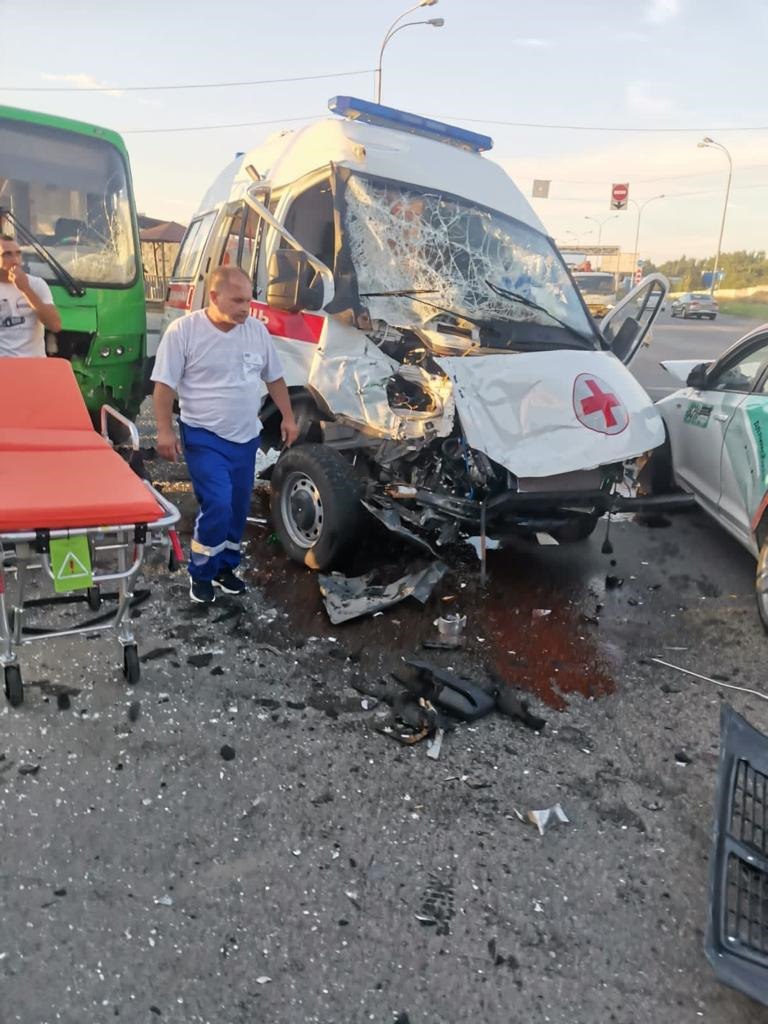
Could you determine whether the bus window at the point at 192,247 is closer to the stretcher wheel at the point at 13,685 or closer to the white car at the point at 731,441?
the white car at the point at 731,441

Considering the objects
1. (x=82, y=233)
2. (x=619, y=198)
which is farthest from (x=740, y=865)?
(x=619, y=198)

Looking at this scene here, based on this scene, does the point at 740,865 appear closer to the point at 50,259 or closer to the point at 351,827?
the point at 351,827

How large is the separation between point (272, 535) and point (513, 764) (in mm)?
3029

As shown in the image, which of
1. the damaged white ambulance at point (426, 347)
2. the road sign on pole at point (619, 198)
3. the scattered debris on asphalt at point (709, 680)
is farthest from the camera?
the road sign on pole at point (619, 198)

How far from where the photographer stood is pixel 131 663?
142 inches

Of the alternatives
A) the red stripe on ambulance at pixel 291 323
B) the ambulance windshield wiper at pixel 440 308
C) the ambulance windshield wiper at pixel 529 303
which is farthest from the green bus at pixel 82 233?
the ambulance windshield wiper at pixel 529 303

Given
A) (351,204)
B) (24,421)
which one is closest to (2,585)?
(24,421)

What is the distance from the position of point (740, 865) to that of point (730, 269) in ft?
307

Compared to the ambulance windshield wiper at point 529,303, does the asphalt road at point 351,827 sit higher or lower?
lower

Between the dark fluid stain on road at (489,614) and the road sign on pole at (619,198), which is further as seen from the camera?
the road sign on pole at (619,198)

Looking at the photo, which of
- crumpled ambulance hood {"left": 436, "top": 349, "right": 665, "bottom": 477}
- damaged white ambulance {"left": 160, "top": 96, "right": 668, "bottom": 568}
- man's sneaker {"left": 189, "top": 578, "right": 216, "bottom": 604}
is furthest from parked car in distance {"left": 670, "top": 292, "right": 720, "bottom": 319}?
man's sneaker {"left": 189, "top": 578, "right": 216, "bottom": 604}

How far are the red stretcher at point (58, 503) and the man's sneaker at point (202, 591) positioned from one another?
0.53 metres

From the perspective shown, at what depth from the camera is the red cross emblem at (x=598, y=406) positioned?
4.36 m

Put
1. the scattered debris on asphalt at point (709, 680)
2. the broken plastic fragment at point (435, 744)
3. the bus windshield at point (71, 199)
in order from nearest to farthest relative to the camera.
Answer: the broken plastic fragment at point (435, 744)
the scattered debris on asphalt at point (709, 680)
the bus windshield at point (71, 199)
